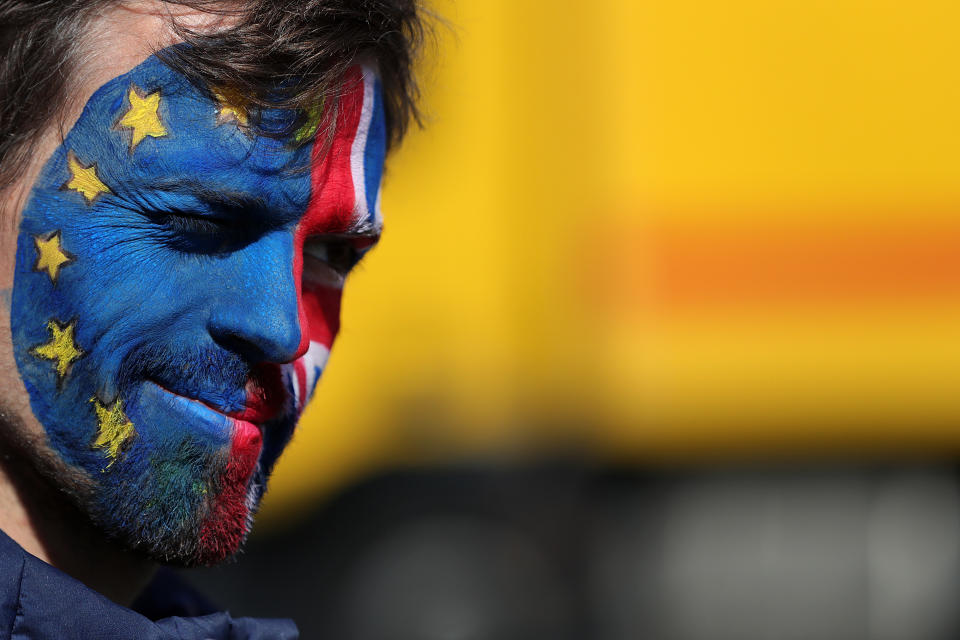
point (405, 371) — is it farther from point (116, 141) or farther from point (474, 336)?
point (116, 141)

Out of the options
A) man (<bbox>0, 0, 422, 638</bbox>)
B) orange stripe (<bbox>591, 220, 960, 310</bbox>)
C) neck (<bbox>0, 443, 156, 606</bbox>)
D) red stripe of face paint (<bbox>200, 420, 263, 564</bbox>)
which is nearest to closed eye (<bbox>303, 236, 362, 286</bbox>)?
man (<bbox>0, 0, 422, 638</bbox>)

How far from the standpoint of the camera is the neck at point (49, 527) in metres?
1.36

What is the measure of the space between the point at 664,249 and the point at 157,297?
3.07 metres

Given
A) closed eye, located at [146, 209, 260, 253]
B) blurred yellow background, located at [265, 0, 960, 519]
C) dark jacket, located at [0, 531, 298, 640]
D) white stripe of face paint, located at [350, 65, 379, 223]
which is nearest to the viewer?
dark jacket, located at [0, 531, 298, 640]

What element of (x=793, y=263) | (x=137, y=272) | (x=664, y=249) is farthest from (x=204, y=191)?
(x=793, y=263)

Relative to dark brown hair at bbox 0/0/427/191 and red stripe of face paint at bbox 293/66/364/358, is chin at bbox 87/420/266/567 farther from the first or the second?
dark brown hair at bbox 0/0/427/191

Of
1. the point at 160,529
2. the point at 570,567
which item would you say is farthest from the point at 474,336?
the point at 160,529

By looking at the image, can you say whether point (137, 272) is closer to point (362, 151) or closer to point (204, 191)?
point (204, 191)

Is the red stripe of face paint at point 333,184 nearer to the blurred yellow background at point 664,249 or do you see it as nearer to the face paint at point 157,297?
the face paint at point 157,297

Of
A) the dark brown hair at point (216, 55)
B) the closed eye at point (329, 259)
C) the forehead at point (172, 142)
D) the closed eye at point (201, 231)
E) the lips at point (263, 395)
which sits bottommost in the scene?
the lips at point (263, 395)

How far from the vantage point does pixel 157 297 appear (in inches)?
52.7

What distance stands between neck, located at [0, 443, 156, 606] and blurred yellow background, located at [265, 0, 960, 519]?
268cm

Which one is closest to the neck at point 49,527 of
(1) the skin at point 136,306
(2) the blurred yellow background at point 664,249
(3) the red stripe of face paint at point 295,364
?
(1) the skin at point 136,306

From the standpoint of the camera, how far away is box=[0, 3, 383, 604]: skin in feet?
4.33
